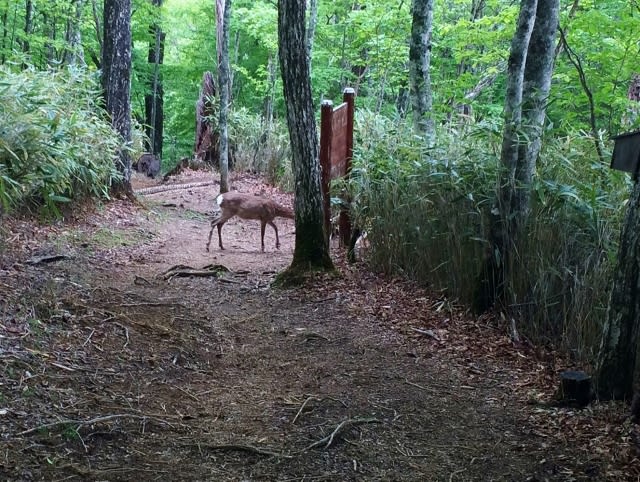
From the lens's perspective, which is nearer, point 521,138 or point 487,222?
point 521,138

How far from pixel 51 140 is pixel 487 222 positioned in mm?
3981

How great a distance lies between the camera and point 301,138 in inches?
243

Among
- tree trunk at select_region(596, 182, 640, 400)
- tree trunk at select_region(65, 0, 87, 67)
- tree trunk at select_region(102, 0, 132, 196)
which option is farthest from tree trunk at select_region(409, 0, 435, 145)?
tree trunk at select_region(65, 0, 87, 67)

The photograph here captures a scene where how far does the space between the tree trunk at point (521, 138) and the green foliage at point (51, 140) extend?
3.45 meters

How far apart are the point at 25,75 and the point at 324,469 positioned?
260 inches

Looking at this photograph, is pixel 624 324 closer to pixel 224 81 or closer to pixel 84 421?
pixel 84 421

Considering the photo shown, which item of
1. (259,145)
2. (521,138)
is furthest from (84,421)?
(259,145)

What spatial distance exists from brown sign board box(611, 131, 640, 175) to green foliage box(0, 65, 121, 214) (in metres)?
3.65

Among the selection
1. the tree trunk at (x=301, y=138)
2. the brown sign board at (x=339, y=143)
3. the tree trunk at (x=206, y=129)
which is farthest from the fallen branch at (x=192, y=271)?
the tree trunk at (x=206, y=129)

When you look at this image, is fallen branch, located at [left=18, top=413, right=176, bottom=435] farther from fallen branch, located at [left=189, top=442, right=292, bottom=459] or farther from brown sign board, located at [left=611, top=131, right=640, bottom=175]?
brown sign board, located at [left=611, top=131, right=640, bottom=175]

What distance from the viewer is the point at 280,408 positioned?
3.50m

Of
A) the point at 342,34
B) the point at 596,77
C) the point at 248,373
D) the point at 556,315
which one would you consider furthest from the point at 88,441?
the point at 342,34

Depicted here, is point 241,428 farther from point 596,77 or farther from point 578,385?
point 596,77

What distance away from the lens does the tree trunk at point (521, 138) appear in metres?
4.55
